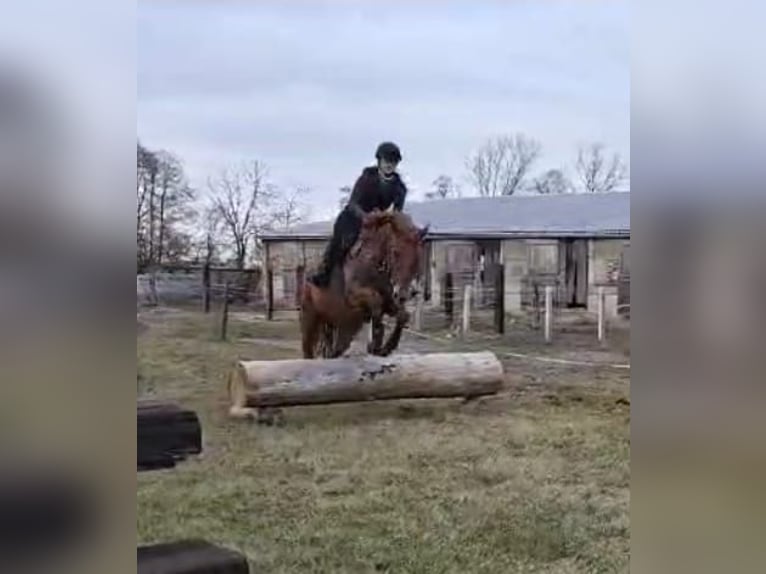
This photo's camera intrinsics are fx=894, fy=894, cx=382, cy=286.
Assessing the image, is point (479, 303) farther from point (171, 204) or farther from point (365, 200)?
point (171, 204)

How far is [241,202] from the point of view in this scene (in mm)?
1533

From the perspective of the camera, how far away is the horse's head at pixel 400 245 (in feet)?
5.60

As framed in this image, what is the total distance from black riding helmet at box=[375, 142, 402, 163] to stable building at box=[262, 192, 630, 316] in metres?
0.14

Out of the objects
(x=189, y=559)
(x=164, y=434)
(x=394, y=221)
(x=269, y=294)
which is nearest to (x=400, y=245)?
(x=394, y=221)

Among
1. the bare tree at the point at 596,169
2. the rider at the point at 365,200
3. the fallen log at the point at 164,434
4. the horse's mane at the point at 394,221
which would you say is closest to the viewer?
the fallen log at the point at 164,434

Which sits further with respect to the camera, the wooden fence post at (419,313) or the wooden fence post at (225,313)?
the wooden fence post at (419,313)

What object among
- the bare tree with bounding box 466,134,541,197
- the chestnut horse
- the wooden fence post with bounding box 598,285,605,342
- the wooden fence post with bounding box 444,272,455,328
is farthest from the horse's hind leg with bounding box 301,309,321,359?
the wooden fence post with bounding box 598,285,605,342

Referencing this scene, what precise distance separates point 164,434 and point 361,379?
0.48 m

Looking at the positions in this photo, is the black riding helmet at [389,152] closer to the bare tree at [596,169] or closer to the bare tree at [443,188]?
the bare tree at [443,188]

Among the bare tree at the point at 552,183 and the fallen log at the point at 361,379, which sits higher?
the bare tree at the point at 552,183

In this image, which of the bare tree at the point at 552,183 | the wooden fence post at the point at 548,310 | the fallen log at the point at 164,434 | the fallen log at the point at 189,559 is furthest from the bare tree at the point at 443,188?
the fallen log at the point at 189,559

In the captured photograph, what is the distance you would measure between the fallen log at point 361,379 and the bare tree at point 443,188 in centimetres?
32

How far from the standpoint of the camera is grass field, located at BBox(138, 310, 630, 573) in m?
1.52
